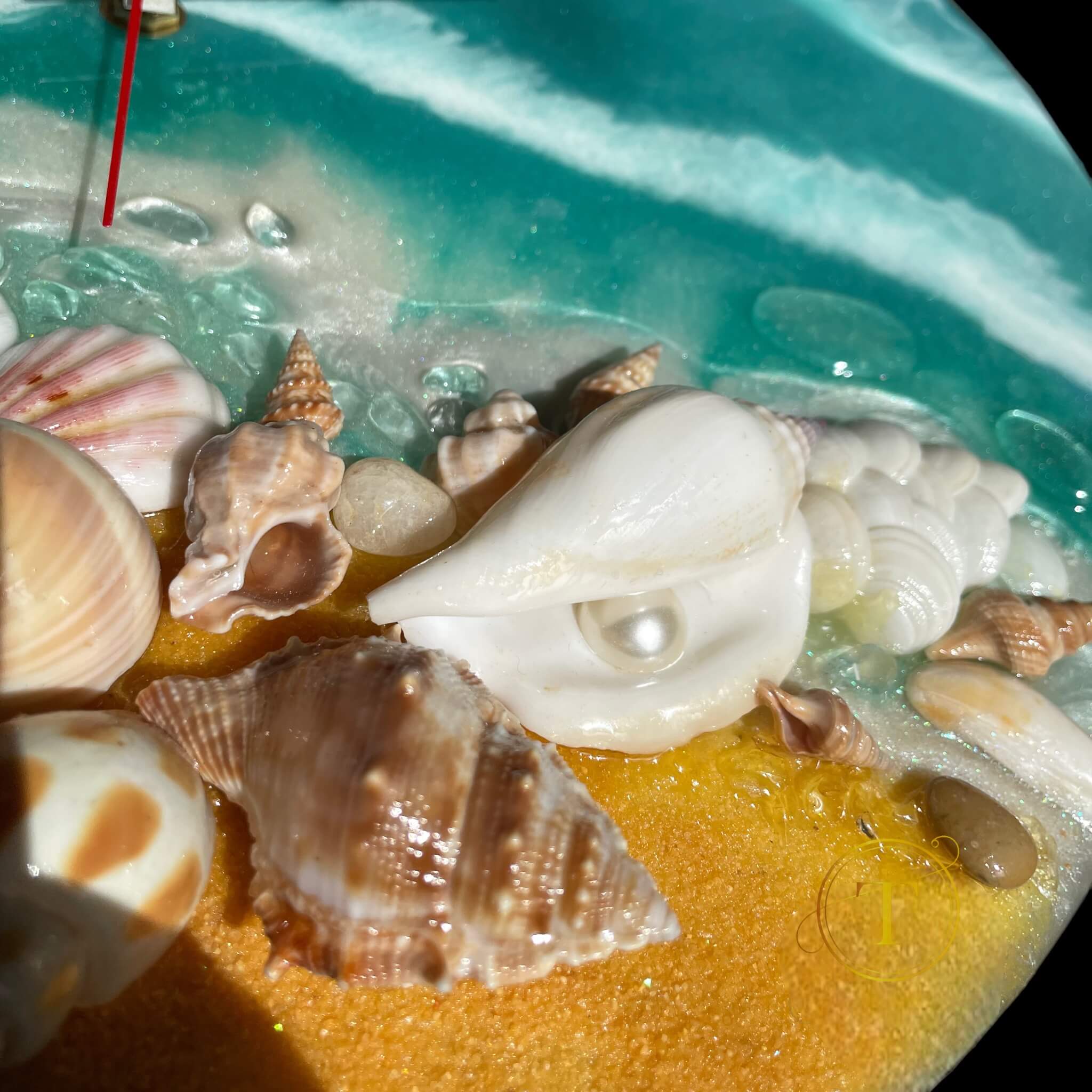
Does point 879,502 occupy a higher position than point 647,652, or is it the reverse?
point 879,502

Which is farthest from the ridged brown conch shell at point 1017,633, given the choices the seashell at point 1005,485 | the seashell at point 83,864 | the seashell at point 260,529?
the seashell at point 83,864

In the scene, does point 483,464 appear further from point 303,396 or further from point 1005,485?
point 1005,485

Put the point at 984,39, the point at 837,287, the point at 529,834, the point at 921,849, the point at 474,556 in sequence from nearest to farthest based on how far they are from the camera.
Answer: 1. the point at 529,834
2. the point at 474,556
3. the point at 921,849
4. the point at 984,39
5. the point at 837,287

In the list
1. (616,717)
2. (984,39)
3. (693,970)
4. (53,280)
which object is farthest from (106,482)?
(984,39)

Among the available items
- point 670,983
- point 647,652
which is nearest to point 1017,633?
point 647,652

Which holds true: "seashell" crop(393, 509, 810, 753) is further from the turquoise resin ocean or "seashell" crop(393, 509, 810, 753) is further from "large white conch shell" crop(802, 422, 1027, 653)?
the turquoise resin ocean

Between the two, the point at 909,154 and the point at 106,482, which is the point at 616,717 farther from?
the point at 909,154

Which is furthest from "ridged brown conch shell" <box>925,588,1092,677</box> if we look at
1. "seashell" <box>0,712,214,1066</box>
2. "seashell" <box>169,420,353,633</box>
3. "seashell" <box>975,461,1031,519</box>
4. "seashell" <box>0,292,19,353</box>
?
"seashell" <box>0,292,19,353</box>
